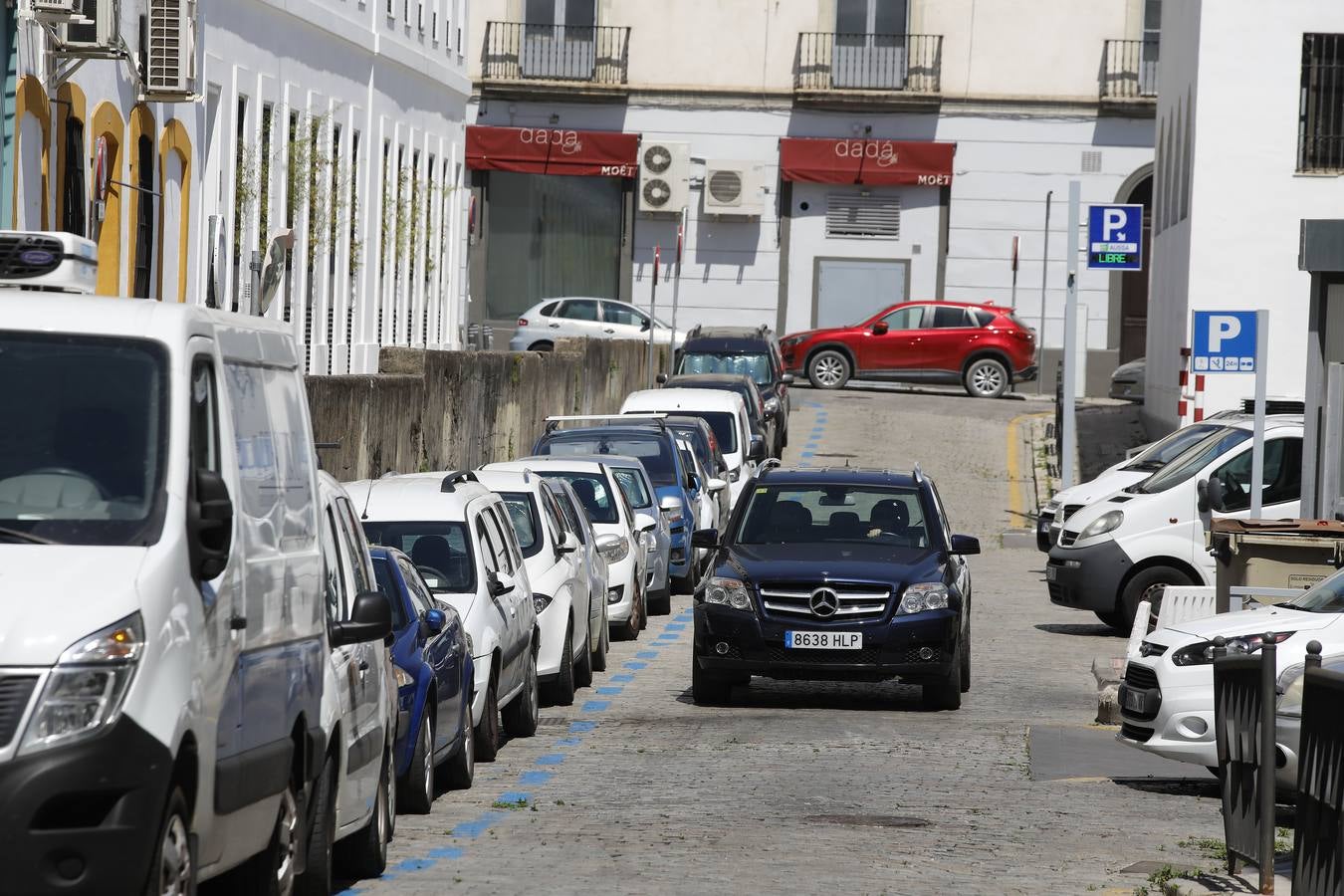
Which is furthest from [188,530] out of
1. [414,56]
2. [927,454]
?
[414,56]

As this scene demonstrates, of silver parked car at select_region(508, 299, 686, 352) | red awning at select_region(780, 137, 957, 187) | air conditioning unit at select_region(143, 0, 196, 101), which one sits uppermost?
red awning at select_region(780, 137, 957, 187)

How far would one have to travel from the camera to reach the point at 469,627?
44.2ft

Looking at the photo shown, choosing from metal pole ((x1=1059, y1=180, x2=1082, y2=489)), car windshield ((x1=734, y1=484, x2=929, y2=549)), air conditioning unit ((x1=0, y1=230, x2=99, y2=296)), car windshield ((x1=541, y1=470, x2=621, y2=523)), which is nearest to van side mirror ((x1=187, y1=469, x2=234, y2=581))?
air conditioning unit ((x1=0, y1=230, x2=99, y2=296))

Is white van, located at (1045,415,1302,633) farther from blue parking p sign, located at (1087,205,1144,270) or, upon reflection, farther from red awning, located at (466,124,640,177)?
red awning, located at (466,124,640,177)

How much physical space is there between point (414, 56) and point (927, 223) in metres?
15.7

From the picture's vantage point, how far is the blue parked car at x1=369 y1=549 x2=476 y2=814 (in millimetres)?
11445

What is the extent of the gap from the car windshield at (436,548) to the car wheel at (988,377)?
115 ft

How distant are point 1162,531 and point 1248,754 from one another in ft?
42.3

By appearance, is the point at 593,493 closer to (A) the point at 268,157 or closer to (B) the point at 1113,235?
(B) the point at 1113,235

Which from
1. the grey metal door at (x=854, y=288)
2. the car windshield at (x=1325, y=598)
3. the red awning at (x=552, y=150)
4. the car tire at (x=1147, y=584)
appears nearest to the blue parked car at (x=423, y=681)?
the car windshield at (x=1325, y=598)

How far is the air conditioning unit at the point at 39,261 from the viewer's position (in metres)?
8.22

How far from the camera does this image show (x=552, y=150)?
56625mm

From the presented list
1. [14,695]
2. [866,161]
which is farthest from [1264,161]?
[14,695]

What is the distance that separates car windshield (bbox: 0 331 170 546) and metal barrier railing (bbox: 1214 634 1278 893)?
14.2 feet
